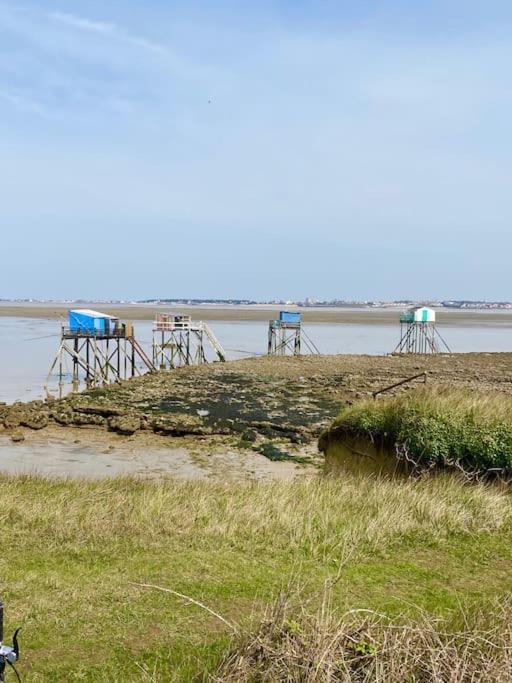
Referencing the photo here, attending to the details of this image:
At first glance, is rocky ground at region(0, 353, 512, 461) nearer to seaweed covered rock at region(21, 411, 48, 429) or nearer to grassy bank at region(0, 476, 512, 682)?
seaweed covered rock at region(21, 411, 48, 429)

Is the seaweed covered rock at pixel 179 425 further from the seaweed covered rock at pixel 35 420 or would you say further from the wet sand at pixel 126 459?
the seaweed covered rock at pixel 35 420

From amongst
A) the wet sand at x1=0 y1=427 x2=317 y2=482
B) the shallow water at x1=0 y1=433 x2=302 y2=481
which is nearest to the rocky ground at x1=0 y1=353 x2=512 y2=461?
the wet sand at x1=0 y1=427 x2=317 y2=482

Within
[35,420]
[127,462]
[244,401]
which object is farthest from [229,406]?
[127,462]

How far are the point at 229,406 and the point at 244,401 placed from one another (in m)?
1.54

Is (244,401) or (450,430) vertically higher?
(450,430)

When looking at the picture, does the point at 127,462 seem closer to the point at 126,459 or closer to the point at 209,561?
the point at 126,459

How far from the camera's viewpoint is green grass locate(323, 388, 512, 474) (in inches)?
497

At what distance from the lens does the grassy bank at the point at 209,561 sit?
5746mm

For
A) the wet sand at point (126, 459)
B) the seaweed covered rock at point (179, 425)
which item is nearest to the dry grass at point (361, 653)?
the wet sand at point (126, 459)

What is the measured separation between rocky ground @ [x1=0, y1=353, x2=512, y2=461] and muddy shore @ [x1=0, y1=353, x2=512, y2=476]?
43 mm

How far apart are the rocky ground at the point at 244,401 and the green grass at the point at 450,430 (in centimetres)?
638

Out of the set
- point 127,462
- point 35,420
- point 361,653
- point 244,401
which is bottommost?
point 127,462

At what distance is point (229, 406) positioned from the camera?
28.1m

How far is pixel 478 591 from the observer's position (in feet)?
24.0
